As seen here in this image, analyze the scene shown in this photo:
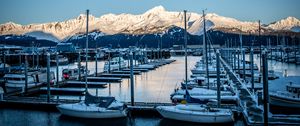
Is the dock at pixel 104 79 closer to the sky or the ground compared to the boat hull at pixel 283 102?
closer to the sky

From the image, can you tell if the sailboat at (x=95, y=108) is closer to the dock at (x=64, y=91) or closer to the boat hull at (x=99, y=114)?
the boat hull at (x=99, y=114)

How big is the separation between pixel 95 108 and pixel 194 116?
16.5ft

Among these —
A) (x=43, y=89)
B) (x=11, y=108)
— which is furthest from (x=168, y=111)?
(x=43, y=89)

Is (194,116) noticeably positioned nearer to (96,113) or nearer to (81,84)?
(96,113)

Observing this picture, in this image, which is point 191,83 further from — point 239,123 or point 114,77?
point 114,77

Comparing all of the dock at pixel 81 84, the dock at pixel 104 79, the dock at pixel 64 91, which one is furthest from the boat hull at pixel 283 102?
the dock at pixel 104 79

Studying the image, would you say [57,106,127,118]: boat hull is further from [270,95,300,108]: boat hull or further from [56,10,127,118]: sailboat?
[270,95,300,108]: boat hull

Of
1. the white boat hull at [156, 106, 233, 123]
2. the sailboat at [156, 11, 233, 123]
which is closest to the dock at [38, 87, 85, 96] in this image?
the sailboat at [156, 11, 233, 123]

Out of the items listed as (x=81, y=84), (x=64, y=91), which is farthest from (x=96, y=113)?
(x=81, y=84)

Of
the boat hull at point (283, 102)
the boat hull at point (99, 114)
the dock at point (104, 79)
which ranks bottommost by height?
the boat hull at point (99, 114)

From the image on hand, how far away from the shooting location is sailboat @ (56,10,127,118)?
1800 cm

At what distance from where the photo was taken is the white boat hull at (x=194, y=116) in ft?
53.9

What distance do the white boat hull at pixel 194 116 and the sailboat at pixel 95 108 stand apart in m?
2.26

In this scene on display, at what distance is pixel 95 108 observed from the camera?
18.3 meters
